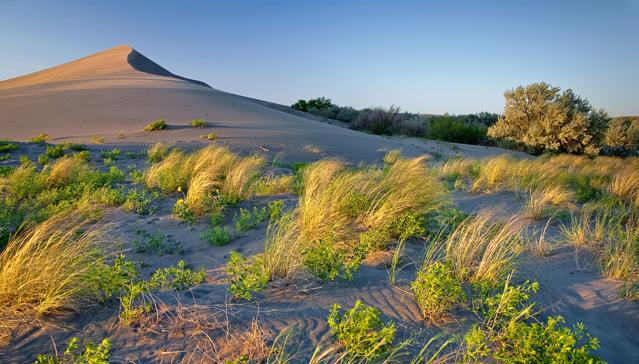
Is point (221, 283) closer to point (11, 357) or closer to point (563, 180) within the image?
point (11, 357)

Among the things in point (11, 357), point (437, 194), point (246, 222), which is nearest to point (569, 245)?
point (437, 194)

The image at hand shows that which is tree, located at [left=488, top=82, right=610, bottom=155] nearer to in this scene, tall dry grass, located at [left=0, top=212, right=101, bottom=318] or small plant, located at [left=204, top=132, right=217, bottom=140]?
small plant, located at [left=204, top=132, right=217, bottom=140]

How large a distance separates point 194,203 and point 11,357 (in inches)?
124

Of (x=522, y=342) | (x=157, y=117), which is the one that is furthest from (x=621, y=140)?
(x=157, y=117)

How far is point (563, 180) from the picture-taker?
25.4 feet

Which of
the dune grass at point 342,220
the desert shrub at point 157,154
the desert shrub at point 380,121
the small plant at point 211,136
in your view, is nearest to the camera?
the dune grass at point 342,220

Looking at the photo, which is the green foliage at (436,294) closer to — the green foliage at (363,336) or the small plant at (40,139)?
the green foliage at (363,336)

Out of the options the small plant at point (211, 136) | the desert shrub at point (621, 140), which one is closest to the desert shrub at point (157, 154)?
the small plant at point (211, 136)

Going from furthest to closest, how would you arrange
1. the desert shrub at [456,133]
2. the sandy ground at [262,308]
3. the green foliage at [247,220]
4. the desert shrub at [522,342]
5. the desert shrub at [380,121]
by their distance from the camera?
the desert shrub at [380,121] → the desert shrub at [456,133] → the green foliage at [247,220] → the sandy ground at [262,308] → the desert shrub at [522,342]

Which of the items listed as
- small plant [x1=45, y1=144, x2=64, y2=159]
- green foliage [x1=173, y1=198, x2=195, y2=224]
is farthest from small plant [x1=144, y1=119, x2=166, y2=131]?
green foliage [x1=173, y1=198, x2=195, y2=224]

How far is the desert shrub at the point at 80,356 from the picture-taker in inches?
69.0

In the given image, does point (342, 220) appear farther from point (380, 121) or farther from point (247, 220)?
point (380, 121)

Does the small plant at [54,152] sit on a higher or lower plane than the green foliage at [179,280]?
higher

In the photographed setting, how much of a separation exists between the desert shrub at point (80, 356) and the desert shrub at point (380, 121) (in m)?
26.6
